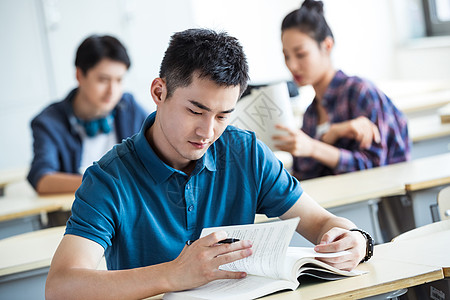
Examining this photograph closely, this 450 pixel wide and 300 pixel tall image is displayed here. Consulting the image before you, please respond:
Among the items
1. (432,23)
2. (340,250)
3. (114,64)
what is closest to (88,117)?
(114,64)

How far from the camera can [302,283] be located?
4.15 ft

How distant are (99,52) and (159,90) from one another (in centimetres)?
176

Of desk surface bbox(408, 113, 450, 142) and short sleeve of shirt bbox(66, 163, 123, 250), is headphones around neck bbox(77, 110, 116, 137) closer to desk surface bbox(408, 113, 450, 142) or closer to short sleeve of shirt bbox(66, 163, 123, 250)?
desk surface bbox(408, 113, 450, 142)

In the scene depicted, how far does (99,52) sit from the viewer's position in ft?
10.1

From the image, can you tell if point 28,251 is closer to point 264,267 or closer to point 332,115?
point 264,267

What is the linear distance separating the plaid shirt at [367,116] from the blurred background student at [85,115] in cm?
107

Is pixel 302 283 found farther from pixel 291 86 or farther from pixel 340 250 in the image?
pixel 291 86

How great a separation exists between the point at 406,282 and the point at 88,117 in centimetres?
227

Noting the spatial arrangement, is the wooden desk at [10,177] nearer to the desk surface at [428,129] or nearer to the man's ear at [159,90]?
the desk surface at [428,129]

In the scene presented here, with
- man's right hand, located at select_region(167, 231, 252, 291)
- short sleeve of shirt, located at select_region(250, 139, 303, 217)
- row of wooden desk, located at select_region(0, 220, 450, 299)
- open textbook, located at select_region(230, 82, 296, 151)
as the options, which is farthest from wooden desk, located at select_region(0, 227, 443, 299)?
open textbook, located at select_region(230, 82, 296, 151)

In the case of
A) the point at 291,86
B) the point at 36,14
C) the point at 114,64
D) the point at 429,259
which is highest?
the point at 36,14

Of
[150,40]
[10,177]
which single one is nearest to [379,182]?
[10,177]

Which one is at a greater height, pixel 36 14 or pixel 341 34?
pixel 36 14

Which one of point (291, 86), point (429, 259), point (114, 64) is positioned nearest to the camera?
point (429, 259)
